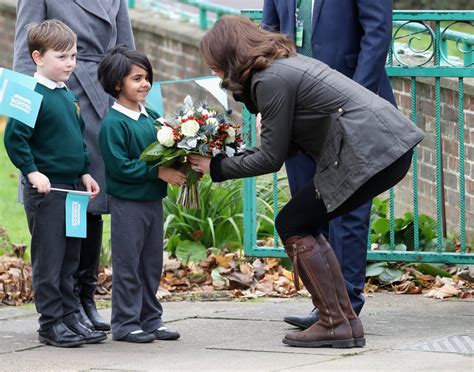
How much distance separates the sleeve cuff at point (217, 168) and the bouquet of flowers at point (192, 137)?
0.02m

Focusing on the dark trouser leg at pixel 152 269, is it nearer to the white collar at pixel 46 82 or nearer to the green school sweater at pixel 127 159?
the green school sweater at pixel 127 159

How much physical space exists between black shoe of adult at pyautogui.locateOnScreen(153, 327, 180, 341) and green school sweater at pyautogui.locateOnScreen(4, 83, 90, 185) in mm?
793

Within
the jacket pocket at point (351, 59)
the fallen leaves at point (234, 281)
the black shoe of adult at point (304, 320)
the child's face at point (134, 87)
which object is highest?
the jacket pocket at point (351, 59)

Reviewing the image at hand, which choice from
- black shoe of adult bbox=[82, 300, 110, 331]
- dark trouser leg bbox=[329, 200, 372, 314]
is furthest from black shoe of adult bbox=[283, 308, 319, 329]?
Result: black shoe of adult bbox=[82, 300, 110, 331]

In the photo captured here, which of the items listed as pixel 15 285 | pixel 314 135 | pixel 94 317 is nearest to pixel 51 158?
pixel 94 317

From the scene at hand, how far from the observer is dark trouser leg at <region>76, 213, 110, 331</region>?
20.8ft

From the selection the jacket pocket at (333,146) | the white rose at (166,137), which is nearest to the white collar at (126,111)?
the white rose at (166,137)

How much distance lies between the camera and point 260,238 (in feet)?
27.6

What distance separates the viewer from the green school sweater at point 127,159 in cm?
584

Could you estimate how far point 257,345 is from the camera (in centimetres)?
586

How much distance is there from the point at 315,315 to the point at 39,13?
1.91 m

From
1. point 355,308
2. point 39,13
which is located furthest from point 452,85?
point 39,13

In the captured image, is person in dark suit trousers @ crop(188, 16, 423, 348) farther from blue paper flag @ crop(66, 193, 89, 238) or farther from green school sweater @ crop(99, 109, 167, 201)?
blue paper flag @ crop(66, 193, 89, 238)

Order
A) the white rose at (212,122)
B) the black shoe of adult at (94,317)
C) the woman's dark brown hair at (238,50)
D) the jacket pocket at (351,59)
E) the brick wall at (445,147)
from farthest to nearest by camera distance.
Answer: the brick wall at (445,147) → the black shoe of adult at (94,317) → the jacket pocket at (351,59) → the white rose at (212,122) → the woman's dark brown hair at (238,50)
